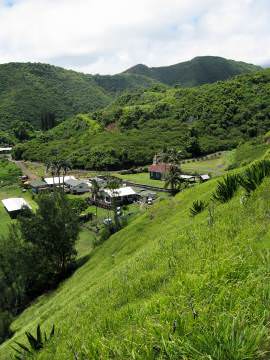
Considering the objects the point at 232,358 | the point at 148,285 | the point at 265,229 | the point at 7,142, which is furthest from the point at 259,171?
the point at 7,142

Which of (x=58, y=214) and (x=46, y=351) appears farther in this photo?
(x=58, y=214)

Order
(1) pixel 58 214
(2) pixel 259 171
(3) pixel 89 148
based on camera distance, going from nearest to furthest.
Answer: (2) pixel 259 171
(1) pixel 58 214
(3) pixel 89 148

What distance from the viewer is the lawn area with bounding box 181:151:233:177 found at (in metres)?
97.1

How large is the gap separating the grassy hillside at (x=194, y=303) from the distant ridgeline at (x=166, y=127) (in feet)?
360

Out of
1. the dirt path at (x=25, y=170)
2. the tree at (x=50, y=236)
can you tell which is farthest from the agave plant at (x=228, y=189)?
the dirt path at (x=25, y=170)

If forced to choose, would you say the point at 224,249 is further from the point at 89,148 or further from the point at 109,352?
the point at 89,148

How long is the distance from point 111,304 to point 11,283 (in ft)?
116

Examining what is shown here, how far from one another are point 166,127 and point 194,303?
14473 cm

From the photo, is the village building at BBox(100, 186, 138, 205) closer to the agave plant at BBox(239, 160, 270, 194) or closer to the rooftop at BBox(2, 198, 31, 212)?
the rooftop at BBox(2, 198, 31, 212)

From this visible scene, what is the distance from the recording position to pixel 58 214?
46.2 metres

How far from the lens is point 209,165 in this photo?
357ft

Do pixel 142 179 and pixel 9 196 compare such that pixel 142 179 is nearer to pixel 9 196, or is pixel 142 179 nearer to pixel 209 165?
pixel 209 165

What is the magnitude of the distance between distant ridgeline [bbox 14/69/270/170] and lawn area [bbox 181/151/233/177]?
8987mm

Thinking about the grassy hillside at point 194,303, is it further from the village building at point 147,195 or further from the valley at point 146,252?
the village building at point 147,195
